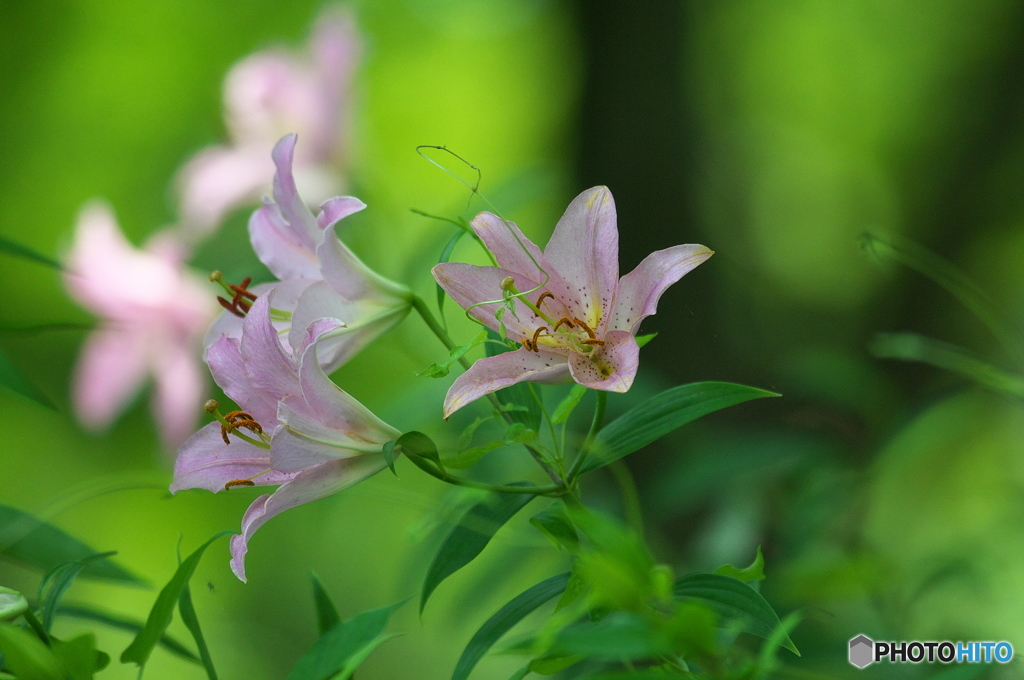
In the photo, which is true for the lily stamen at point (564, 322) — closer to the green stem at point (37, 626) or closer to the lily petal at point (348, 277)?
the lily petal at point (348, 277)

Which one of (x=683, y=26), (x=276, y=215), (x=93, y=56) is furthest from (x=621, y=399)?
(x=93, y=56)

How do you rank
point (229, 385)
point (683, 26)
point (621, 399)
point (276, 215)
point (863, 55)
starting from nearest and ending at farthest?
point (229, 385)
point (276, 215)
point (621, 399)
point (683, 26)
point (863, 55)

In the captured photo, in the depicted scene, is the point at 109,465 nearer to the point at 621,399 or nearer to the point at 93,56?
the point at 93,56

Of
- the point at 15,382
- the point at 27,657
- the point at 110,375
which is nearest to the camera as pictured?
the point at 27,657

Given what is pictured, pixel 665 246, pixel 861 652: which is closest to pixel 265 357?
pixel 861 652

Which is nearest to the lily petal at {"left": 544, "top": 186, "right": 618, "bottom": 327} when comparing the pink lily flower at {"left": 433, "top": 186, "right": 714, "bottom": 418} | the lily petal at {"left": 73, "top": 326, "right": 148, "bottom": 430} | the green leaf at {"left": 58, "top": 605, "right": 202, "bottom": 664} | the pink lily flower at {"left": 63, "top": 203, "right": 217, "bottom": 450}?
the pink lily flower at {"left": 433, "top": 186, "right": 714, "bottom": 418}

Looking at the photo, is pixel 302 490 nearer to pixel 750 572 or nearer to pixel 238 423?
pixel 238 423
